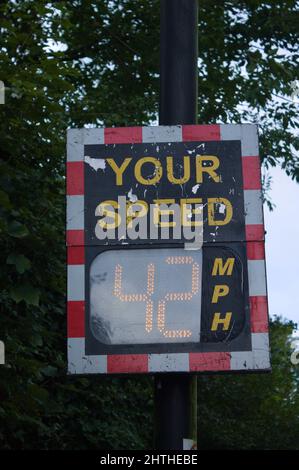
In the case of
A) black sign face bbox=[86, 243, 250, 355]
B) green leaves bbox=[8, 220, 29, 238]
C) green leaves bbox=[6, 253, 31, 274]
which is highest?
green leaves bbox=[8, 220, 29, 238]

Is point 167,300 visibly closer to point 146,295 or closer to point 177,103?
point 146,295

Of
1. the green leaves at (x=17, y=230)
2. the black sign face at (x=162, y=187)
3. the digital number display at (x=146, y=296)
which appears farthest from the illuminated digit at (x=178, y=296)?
the green leaves at (x=17, y=230)

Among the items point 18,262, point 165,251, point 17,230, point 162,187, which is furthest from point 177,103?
point 18,262

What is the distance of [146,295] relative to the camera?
4.80 m

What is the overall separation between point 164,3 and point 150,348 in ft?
6.50

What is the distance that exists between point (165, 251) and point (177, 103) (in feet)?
2.73

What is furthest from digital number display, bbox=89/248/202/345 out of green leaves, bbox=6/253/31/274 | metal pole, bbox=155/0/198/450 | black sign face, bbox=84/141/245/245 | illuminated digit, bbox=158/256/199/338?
green leaves, bbox=6/253/31/274

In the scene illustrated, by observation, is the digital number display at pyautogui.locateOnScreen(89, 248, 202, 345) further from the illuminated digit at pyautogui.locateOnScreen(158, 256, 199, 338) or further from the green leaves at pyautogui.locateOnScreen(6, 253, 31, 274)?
the green leaves at pyautogui.locateOnScreen(6, 253, 31, 274)

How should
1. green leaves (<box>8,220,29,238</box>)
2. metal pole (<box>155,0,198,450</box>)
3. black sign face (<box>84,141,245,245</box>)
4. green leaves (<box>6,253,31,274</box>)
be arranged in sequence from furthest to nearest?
green leaves (<box>6,253,31,274</box>)
green leaves (<box>8,220,29,238</box>)
black sign face (<box>84,141,245,245</box>)
metal pole (<box>155,0,198,450</box>)

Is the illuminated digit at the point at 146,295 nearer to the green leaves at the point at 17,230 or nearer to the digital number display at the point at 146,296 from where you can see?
the digital number display at the point at 146,296

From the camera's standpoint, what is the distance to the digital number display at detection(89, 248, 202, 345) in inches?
187

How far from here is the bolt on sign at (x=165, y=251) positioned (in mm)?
4750

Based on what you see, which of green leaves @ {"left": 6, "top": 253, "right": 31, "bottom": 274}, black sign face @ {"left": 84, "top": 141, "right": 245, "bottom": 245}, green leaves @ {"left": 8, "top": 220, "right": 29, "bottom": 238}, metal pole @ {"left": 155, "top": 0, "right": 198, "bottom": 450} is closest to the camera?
metal pole @ {"left": 155, "top": 0, "right": 198, "bottom": 450}
